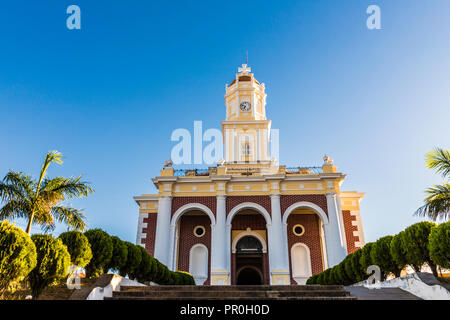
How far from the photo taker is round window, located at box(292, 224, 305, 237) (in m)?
21.0

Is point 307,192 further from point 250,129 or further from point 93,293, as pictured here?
point 93,293

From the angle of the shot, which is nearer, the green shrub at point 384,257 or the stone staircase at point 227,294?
the stone staircase at point 227,294

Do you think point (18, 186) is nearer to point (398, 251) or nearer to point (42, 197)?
point (42, 197)

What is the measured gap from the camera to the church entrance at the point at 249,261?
20.8m

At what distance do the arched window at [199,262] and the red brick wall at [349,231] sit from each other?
920 cm

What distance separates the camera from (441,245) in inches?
252

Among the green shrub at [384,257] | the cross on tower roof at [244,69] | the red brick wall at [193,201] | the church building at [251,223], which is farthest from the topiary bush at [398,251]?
the cross on tower roof at [244,69]

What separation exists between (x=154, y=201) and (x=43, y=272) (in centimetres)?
1686

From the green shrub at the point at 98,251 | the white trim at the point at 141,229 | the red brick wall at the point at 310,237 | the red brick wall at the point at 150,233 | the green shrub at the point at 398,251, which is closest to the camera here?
the green shrub at the point at 398,251

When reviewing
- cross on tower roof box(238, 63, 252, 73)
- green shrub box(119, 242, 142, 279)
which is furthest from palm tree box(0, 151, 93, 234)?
cross on tower roof box(238, 63, 252, 73)

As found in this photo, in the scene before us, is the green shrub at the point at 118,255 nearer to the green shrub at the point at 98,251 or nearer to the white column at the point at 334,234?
the green shrub at the point at 98,251

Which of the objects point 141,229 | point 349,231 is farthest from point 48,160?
point 349,231

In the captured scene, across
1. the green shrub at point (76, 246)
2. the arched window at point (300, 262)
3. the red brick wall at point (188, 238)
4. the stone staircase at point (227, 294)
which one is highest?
the red brick wall at point (188, 238)
